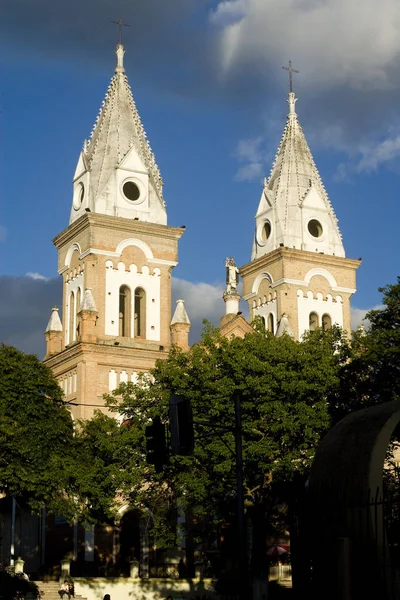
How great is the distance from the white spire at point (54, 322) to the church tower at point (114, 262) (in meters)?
0.06

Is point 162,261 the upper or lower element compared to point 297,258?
lower

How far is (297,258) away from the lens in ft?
197

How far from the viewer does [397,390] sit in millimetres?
36500

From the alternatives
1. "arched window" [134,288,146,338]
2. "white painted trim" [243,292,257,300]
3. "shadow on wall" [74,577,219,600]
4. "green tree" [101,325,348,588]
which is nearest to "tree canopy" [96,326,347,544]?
"green tree" [101,325,348,588]

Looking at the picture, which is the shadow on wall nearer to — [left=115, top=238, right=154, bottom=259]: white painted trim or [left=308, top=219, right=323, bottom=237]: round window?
[left=115, top=238, right=154, bottom=259]: white painted trim

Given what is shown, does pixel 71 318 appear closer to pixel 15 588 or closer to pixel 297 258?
pixel 297 258

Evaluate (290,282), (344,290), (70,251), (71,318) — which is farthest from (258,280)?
(71,318)

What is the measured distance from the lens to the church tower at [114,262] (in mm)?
52312

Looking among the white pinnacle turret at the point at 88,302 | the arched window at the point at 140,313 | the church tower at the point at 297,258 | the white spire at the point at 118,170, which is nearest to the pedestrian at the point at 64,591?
the white pinnacle turret at the point at 88,302

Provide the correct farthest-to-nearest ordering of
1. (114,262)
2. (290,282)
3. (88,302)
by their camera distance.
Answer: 1. (290,282)
2. (114,262)
3. (88,302)

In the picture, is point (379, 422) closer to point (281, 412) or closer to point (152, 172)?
point (281, 412)

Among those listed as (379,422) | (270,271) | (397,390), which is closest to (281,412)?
(397,390)

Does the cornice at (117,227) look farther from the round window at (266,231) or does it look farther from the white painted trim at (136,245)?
the round window at (266,231)

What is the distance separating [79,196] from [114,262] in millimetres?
5141
